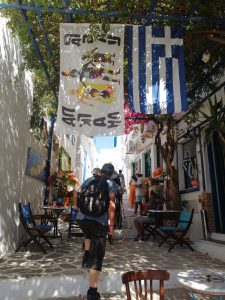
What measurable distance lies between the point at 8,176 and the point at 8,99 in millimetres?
1920

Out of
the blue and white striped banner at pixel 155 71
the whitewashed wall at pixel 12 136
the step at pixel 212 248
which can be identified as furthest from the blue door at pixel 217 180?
the whitewashed wall at pixel 12 136

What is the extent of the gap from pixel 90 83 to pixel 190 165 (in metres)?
6.23

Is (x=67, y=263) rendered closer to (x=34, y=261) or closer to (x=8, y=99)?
(x=34, y=261)

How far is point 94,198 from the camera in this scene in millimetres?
4387

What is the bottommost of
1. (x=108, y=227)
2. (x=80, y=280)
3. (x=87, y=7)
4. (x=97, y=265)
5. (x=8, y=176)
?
(x=80, y=280)

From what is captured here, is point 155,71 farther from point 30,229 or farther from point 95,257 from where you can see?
point 30,229

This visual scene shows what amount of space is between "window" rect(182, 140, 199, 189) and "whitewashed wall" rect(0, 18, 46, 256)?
5.57m

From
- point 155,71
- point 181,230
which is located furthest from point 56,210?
point 155,71

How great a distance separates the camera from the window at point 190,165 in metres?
9.46

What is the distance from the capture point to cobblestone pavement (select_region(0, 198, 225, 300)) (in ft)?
16.7

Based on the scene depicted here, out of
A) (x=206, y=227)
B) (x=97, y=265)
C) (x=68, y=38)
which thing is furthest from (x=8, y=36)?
(x=206, y=227)

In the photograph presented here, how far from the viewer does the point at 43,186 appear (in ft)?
35.1

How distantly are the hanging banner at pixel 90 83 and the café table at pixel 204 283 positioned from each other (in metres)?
2.48

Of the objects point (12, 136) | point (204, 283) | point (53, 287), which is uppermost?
point (12, 136)
